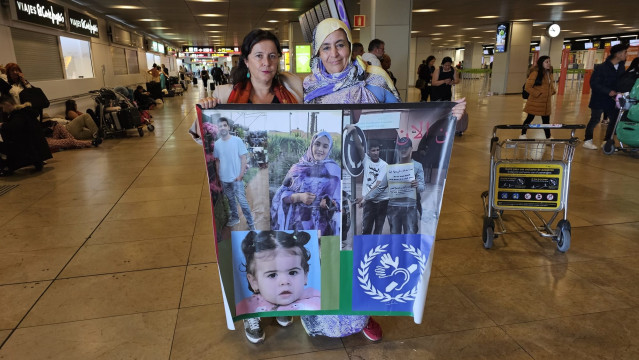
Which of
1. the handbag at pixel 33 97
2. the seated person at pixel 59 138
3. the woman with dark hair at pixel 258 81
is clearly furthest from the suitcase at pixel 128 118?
the woman with dark hair at pixel 258 81

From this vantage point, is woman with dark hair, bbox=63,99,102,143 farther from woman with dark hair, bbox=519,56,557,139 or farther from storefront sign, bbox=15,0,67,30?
woman with dark hair, bbox=519,56,557,139

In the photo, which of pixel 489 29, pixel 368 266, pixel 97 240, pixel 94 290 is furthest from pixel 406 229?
pixel 489 29

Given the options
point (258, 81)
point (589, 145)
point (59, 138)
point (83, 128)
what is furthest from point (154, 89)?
point (258, 81)

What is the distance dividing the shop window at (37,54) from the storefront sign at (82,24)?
1.34m

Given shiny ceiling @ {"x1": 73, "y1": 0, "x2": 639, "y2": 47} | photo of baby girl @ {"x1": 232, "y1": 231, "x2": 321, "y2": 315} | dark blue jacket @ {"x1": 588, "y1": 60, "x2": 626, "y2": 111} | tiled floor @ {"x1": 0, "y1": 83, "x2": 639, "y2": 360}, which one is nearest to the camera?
photo of baby girl @ {"x1": 232, "y1": 231, "x2": 321, "y2": 315}

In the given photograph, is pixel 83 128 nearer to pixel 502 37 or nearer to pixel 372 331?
pixel 372 331

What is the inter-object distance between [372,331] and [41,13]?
12068mm

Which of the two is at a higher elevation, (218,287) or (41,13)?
(41,13)

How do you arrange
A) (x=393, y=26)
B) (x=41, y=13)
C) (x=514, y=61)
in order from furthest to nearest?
(x=514, y=61) → (x=393, y=26) → (x=41, y=13)

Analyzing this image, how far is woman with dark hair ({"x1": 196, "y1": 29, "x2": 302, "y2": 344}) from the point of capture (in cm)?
230

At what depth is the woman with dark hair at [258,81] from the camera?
2299 millimetres

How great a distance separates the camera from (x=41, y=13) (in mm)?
10617

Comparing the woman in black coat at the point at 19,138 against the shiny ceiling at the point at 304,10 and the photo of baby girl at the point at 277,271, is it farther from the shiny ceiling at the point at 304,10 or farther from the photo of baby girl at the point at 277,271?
the shiny ceiling at the point at 304,10

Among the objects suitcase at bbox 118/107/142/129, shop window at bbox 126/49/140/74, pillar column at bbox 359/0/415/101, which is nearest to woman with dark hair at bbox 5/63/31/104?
suitcase at bbox 118/107/142/129
